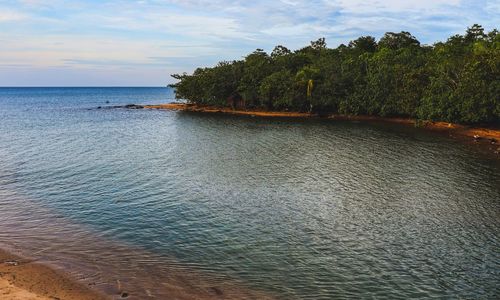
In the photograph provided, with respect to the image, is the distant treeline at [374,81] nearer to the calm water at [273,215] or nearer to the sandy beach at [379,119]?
the sandy beach at [379,119]

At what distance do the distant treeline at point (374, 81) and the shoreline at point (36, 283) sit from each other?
58472 millimetres

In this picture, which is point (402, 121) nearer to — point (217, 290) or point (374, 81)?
point (374, 81)

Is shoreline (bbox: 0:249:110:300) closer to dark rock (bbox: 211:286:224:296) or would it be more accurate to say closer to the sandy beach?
dark rock (bbox: 211:286:224:296)

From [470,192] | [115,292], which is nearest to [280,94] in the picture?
[470,192]

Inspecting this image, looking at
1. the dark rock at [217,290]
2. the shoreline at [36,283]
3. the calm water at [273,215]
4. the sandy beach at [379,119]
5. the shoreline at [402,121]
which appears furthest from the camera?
the sandy beach at [379,119]

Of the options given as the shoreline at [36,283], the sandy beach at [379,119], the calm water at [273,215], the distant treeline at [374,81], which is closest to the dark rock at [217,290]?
the calm water at [273,215]

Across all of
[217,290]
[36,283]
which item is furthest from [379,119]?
[36,283]

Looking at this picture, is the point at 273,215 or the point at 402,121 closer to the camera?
the point at 273,215

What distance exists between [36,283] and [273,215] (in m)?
14.0

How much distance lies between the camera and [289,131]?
70188 mm

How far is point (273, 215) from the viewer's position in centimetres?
2684

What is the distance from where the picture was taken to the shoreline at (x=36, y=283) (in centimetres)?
1571

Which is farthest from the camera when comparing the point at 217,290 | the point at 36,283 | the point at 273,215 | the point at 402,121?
the point at 402,121

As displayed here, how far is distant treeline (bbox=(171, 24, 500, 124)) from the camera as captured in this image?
205 ft
